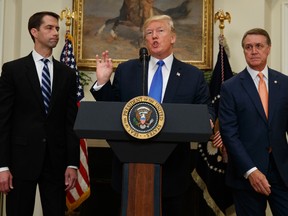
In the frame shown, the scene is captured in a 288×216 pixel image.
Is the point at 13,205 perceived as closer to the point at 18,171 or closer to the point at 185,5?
the point at 18,171

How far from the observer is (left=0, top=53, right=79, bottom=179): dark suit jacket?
9.11 feet

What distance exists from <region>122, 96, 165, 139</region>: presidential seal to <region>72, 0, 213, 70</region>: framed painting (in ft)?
9.65

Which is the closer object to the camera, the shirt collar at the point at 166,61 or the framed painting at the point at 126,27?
the shirt collar at the point at 166,61

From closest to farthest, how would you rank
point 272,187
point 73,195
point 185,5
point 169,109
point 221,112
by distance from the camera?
point 169,109 < point 272,187 < point 221,112 < point 73,195 < point 185,5

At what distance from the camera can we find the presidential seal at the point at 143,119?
209 centimetres

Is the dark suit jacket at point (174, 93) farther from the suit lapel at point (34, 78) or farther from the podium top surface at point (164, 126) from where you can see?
the suit lapel at point (34, 78)

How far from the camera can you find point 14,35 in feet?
16.8

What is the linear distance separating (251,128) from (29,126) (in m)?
1.45

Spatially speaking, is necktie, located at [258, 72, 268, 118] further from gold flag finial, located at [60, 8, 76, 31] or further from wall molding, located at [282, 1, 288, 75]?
gold flag finial, located at [60, 8, 76, 31]

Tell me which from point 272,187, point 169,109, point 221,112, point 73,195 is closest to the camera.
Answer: point 169,109

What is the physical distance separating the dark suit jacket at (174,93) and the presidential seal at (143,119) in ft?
1.47

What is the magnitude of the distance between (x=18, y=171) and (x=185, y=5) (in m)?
3.10

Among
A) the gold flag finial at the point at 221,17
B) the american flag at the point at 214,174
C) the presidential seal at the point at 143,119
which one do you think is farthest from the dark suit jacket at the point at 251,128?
the gold flag finial at the point at 221,17

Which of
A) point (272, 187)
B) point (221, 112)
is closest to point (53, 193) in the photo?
point (221, 112)
